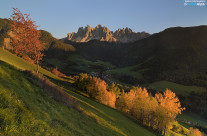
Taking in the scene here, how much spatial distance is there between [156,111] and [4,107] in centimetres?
5427

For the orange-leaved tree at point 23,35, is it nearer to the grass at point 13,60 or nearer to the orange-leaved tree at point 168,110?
the grass at point 13,60

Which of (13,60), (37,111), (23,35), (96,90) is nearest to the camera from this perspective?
(37,111)

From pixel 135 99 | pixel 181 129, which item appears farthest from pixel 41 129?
pixel 181 129

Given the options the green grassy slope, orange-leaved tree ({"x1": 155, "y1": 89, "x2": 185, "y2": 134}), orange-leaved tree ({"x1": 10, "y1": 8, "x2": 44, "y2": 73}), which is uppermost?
orange-leaved tree ({"x1": 10, "y1": 8, "x2": 44, "y2": 73})

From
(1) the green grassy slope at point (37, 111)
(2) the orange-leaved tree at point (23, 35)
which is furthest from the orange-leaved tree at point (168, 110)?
(2) the orange-leaved tree at point (23, 35)

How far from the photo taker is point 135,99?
55156 mm

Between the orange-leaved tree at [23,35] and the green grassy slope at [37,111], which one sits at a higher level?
the orange-leaved tree at [23,35]

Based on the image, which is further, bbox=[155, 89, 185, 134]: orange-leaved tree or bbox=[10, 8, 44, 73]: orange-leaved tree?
bbox=[155, 89, 185, 134]: orange-leaved tree

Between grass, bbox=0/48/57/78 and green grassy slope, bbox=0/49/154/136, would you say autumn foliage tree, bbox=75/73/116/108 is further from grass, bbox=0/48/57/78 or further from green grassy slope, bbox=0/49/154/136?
green grassy slope, bbox=0/49/154/136

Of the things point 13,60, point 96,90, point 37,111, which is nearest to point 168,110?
point 96,90

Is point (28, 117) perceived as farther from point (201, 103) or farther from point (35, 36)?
point (201, 103)

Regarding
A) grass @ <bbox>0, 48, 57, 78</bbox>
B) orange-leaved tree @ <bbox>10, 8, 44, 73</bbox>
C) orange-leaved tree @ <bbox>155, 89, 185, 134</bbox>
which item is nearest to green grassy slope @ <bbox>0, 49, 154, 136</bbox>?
orange-leaved tree @ <bbox>10, 8, 44, 73</bbox>

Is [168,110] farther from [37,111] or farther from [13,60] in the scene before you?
[13,60]

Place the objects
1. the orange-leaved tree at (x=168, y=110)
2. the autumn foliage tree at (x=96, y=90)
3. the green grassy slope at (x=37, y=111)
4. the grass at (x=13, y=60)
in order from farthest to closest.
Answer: the autumn foliage tree at (x=96, y=90)
the orange-leaved tree at (x=168, y=110)
the grass at (x=13, y=60)
the green grassy slope at (x=37, y=111)
